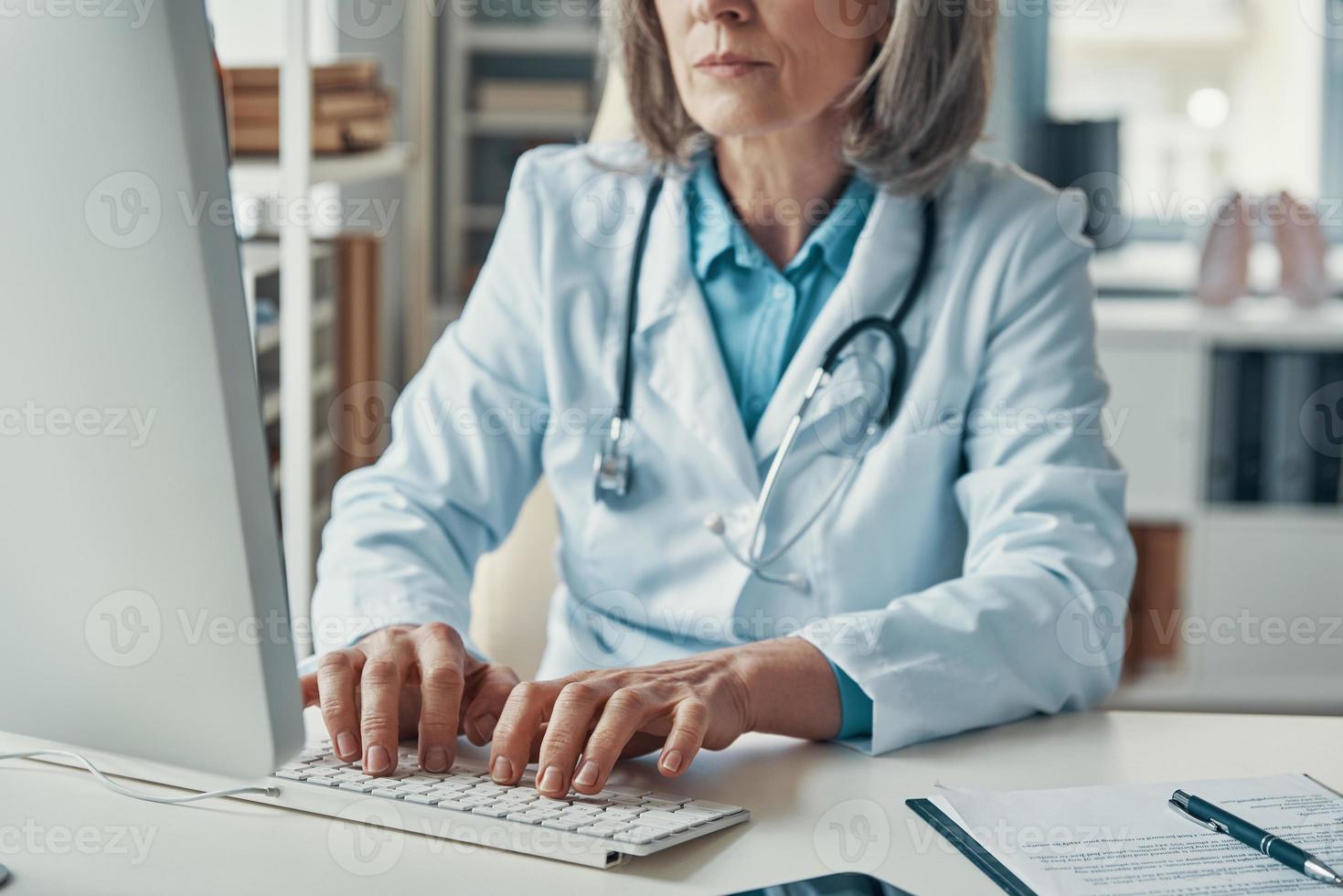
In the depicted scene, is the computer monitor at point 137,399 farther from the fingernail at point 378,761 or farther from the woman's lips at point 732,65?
the woman's lips at point 732,65

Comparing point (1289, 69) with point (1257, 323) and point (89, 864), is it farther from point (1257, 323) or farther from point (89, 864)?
point (89, 864)

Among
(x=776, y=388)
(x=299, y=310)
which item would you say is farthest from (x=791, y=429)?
(x=299, y=310)

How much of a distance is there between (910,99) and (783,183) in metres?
0.13

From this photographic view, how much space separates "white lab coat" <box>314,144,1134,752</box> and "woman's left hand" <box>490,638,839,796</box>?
0.16m

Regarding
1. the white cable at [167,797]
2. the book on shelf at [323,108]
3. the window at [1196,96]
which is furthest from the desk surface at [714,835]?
the window at [1196,96]

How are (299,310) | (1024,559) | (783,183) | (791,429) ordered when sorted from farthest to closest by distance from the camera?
(299,310)
(783,183)
(791,429)
(1024,559)

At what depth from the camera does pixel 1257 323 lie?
2785 mm

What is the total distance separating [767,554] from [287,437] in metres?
1.08

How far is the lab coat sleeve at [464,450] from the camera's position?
3.76 feet

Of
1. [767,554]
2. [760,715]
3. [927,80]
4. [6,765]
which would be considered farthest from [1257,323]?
[6,765]

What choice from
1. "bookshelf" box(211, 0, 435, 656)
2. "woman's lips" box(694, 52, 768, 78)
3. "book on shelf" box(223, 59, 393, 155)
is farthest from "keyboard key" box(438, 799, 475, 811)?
"book on shelf" box(223, 59, 393, 155)

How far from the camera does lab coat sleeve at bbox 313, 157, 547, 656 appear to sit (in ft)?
3.76

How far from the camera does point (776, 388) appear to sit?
123 cm

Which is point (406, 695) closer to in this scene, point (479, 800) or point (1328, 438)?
point (479, 800)
